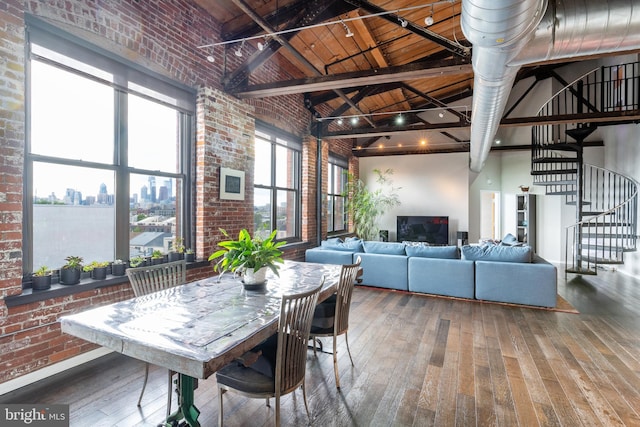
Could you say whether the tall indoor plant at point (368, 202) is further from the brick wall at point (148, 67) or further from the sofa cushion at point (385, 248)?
the brick wall at point (148, 67)

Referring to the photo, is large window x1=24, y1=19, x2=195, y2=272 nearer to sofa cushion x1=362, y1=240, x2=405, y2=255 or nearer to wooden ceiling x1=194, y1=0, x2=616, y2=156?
wooden ceiling x1=194, y1=0, x2=616, y2=156

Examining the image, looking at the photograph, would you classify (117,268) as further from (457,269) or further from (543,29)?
(457,269)

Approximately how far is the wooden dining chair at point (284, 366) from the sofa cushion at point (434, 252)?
140 inches

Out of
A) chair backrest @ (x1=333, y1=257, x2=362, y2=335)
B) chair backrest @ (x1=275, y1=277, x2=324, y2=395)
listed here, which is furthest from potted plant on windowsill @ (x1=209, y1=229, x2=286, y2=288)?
chair backrest @ (x1=275, y1=277, x2=324, y2=395)

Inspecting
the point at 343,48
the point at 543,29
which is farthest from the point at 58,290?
the point at 343,48

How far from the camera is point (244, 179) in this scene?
4.53 metres

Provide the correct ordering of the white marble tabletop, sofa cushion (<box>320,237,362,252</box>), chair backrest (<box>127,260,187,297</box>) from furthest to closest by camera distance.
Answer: sofa cushion (<box>320,237,362,252</box>), chair backrest (<box>127,260,187,297</box>), the white marble tabletop

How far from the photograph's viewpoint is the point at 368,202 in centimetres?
846

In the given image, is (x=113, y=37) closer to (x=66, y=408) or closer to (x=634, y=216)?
Answer: (x=66, y=408)

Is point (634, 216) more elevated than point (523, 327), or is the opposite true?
point (634, 216)

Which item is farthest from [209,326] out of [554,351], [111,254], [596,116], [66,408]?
[596,116]

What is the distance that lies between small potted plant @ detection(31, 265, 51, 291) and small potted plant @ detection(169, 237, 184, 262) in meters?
1.13

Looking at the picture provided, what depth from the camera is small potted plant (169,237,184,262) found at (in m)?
3.54

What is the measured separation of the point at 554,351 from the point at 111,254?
4.41 meters
